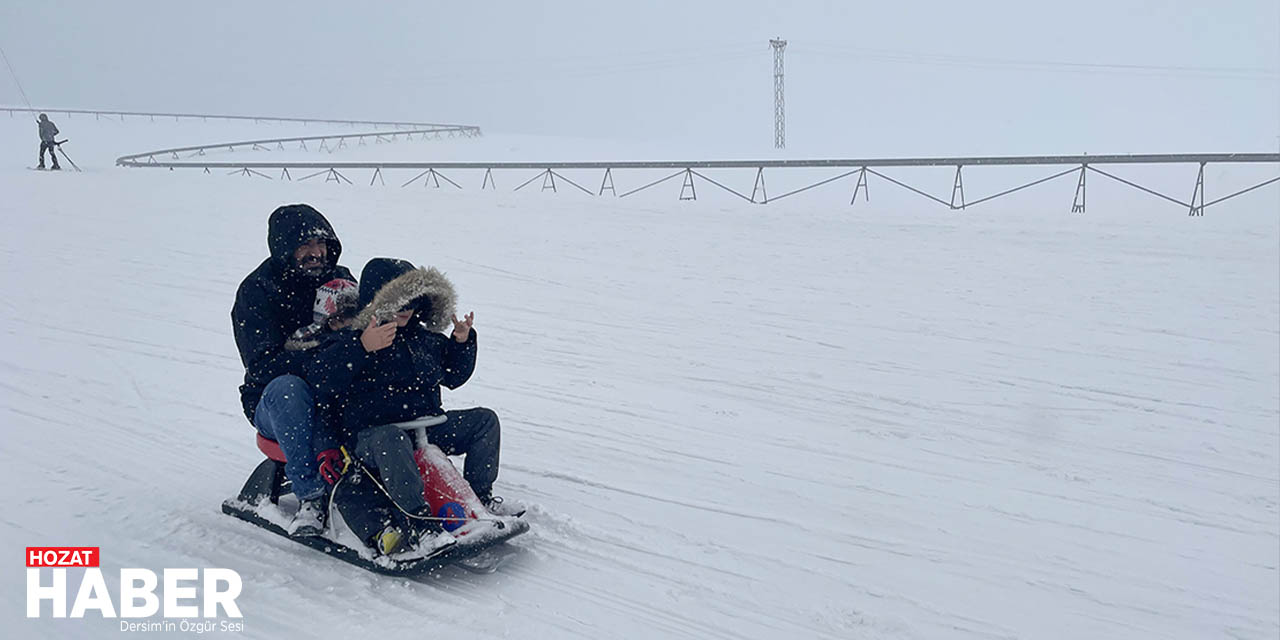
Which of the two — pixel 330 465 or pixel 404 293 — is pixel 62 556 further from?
pixel 404 293

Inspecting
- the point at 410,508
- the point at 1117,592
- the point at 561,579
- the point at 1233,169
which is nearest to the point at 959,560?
the point at 1117,592

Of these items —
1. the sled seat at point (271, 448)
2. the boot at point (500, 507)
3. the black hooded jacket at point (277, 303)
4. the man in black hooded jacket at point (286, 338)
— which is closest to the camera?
the man in black hooded jacket at point (286, 338)

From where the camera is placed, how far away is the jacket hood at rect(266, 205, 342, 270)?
429 cm

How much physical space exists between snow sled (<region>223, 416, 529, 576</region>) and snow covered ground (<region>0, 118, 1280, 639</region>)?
12 centimetres

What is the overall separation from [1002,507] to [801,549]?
4.41ft

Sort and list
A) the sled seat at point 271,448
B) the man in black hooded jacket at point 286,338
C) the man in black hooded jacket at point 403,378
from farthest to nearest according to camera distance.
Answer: the sled seat at point 271,448, the man in black hooded jacket at point 286,338, the man in black hooded jacket at point 403,378

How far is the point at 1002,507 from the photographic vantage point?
5.00 metres

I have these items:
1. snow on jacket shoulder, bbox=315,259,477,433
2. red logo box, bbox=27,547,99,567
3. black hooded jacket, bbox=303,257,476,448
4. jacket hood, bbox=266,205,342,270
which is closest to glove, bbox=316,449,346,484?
black hooded jacket, bbox=303,257,476,448

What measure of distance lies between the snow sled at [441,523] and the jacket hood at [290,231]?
2.98 ft

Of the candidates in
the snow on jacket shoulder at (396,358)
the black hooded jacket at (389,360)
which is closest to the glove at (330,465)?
the black hooded jacket at (389,360)

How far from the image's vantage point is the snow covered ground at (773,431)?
400cm

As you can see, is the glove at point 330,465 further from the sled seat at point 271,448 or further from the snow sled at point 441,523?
the sled seat at point 271,448

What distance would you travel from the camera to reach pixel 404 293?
13.2 ft

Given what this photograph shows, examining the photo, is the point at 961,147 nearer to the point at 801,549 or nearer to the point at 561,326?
the point at 561,326
